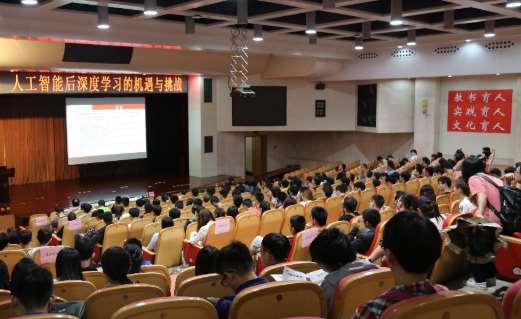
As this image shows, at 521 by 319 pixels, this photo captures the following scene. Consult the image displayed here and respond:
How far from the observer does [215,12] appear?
1027 centimetres

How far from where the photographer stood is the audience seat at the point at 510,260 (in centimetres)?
315

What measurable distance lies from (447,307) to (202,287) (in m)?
1.78

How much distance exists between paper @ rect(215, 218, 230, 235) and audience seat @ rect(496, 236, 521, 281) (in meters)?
3.91

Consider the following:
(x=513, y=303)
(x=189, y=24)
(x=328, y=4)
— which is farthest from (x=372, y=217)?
(x=189, y=24)

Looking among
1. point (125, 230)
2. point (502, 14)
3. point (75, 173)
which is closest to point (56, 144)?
point (75, 173)

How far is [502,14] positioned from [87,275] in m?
9.83

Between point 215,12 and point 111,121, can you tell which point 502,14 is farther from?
point 111,121

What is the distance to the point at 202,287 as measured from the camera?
10.8ft

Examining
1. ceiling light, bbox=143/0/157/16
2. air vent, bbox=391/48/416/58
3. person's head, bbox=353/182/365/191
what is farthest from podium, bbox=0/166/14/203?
air vent, bbox=391/48/416/58

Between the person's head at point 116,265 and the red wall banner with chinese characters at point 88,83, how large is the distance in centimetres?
1176

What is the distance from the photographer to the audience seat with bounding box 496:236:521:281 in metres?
3.15

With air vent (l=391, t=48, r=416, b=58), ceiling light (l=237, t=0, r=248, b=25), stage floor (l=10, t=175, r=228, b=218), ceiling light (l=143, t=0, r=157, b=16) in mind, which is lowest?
stage floor (l=10, t=175, r=228, b=218)

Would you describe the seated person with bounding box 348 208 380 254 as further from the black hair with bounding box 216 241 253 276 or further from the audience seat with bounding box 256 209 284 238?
the black hair with bounding box 216 241 253 276

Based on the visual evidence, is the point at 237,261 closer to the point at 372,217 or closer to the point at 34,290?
the point at 34,290
